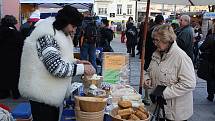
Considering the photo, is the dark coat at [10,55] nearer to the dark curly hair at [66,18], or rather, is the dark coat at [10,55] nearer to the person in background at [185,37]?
the person in background at [185,37]

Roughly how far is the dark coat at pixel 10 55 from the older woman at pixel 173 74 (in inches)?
176

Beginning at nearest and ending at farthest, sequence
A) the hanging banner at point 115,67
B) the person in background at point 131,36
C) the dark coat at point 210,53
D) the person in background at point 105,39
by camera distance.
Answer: the hanging banner at point 115,67 → the dark coat at point 210,53 → the person in background at point 105,39 → the person in background at point 131,36

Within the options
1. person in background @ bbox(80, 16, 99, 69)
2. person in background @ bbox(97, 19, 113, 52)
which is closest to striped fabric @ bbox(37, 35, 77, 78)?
person in background @ bbox(80, 16, 99, 69)

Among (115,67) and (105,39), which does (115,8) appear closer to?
(105,39)

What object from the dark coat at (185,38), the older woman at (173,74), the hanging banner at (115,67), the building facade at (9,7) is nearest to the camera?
the older woman at (173,74)

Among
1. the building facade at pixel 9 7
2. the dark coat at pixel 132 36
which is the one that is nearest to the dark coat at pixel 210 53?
the building facade at pixel 9 7

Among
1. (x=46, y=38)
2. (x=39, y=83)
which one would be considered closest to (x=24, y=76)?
(x=39, y=83)

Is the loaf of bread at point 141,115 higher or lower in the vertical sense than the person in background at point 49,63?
lower

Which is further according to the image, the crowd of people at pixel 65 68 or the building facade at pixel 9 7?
the building facade at pixel 9 7

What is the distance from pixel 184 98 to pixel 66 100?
1.17m

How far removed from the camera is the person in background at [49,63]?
10.2ft

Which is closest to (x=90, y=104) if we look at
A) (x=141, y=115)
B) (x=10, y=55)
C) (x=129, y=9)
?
(x=141, y=115)

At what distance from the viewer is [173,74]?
350cm

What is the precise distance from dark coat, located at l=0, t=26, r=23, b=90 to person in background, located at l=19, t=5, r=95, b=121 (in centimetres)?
429
